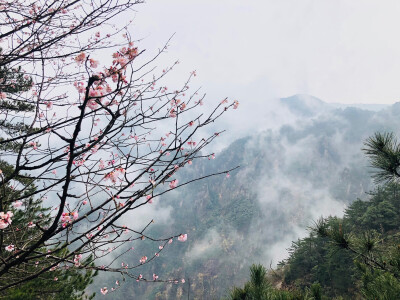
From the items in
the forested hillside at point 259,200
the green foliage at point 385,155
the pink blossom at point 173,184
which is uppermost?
the forested hillside at point 259,200

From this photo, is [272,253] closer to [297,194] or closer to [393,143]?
[297,194]

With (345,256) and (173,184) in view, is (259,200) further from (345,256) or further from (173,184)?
(173,184)

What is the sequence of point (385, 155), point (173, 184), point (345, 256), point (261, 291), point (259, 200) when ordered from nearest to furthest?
1. point (385, 155)
2. point (173, 184)
3. point (261, 291)
4. point (345, 256)
5. point (259, 200)

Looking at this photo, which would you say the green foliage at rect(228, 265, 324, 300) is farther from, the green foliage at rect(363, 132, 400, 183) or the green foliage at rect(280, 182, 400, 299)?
the green foliage at rect(280, 182, 400, 299)

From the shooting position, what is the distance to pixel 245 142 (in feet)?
555

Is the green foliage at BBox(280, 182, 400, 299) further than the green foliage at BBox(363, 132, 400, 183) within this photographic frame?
Yes

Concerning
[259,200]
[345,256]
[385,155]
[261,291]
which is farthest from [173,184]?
[259,200]

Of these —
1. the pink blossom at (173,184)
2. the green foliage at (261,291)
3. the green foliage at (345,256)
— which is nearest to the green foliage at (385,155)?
the green foliage at (261,291)

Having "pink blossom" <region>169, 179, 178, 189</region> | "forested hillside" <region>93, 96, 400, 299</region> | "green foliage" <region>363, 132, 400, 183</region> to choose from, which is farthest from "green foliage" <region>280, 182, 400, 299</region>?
"forested hillside" <region>93, 96, 400, 299</region>

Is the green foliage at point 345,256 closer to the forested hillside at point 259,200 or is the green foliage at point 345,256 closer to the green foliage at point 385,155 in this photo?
the green foliage at point 385,155

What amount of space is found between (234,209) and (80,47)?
134834 millimetres

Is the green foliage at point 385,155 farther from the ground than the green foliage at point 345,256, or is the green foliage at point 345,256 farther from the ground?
the green foliage at point 385,155

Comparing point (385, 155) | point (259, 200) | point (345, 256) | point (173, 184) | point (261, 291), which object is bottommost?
point (345, 256)

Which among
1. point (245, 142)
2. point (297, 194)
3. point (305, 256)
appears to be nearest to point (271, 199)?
point (297, 194)
